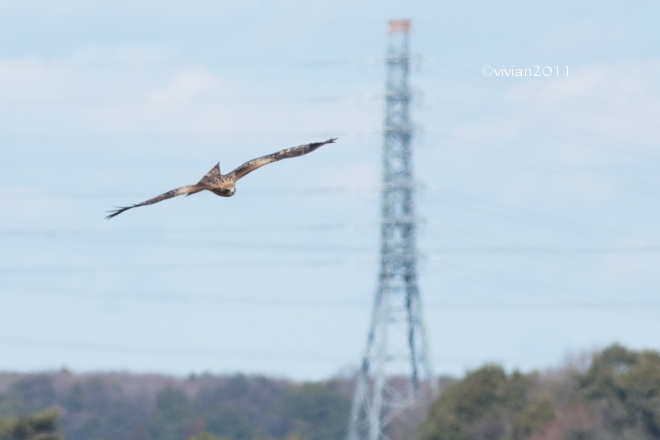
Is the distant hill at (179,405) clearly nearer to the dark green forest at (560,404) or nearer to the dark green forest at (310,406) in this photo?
the dark green forest at (310,406)

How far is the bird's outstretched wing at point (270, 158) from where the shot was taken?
85.8 feet

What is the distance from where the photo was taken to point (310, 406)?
125 m

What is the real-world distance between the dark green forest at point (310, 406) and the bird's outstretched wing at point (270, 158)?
4316cm

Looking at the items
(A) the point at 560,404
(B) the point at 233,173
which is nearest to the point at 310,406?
(A) the point at 560,404

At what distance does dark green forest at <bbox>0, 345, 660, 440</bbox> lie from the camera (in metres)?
70.3

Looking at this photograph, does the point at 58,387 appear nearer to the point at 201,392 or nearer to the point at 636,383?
the point at 201,392

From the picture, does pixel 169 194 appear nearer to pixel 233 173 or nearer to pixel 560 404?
pixel 233 173

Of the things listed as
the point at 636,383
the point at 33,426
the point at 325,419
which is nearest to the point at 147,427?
the point at 325,419

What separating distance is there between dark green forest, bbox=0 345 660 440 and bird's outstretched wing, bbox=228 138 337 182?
142 feet

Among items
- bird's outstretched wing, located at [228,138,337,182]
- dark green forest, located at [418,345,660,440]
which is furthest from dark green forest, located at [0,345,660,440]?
bird's outstretched wing, located at [228,138,337,182]

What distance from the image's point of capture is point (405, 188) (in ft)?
217

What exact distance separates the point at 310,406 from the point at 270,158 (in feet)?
328

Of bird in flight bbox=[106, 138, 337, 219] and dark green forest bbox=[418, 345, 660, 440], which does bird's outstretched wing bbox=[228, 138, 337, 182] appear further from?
dark green forest bbox=[418, 345, 660, 440]

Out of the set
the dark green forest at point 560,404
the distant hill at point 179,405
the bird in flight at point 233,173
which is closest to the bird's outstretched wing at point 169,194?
the bird in flight at point 233,173
